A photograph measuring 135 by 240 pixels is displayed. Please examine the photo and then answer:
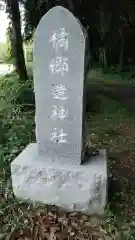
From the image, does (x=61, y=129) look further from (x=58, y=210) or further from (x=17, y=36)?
(x=17, y=36)

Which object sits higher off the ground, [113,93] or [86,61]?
[86,61]

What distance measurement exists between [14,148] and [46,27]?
5.95 feet

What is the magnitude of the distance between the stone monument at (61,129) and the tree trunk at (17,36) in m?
5.79

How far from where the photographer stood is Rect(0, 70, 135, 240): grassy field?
2.64 meters

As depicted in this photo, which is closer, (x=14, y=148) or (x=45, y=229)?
(x=45, y=229)

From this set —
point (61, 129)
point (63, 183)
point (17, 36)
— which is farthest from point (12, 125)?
point (17, 36)

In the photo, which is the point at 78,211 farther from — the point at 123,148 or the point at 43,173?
the point at 123,148

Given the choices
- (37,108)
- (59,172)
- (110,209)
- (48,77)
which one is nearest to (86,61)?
(48,77)

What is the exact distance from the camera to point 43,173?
2.95 m

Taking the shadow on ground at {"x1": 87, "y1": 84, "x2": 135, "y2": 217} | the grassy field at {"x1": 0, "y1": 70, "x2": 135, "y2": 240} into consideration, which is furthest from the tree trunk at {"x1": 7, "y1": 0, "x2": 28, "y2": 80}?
the grassy field at {"x1": 0, "y1": 70, "x2": 135, "y2": 240}

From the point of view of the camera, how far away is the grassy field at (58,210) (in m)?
2.64

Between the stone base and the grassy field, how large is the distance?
0.32 feet

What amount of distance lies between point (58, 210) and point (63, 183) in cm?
30

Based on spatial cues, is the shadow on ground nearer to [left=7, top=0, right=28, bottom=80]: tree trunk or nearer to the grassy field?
the grassy field
